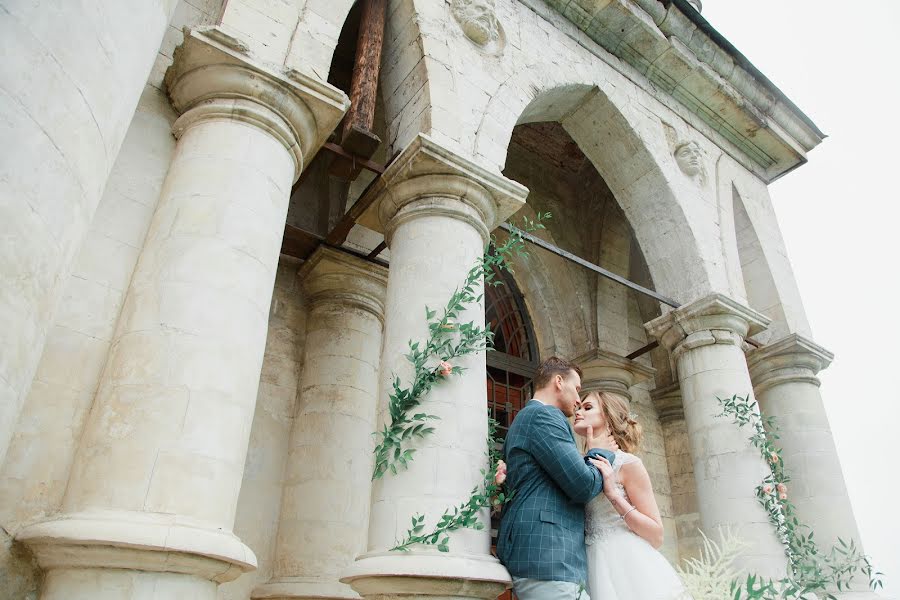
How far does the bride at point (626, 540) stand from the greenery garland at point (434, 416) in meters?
0.53

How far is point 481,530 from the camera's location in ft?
10.6

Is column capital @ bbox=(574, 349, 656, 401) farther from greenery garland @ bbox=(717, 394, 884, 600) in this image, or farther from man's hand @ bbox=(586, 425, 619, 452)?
man's hand @ bbox=(586, 425, 619, 452)

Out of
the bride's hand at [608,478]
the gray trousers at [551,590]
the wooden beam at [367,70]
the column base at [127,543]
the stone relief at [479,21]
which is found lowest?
the gray trousers at [551,590]

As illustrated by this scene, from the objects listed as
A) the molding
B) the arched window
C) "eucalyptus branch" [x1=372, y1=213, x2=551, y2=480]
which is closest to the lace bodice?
"eucalyptus branch" [x1=372, y1=213, x2=551, y2=480]

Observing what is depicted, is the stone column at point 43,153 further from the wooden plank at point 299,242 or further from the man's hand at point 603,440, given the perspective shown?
the wooden plank at point 299,242

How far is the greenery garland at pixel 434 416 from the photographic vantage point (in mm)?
3084

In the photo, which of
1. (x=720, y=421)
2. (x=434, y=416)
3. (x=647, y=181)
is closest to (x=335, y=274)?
(x=434, y=416)

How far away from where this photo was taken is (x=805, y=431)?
6598 mm

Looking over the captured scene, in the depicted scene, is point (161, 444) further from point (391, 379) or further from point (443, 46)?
point (443, 46)

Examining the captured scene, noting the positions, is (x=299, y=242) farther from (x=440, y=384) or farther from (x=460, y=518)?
(x=460, y=518)

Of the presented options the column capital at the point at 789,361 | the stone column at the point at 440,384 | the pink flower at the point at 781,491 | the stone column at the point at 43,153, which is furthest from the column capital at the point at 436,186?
the column capital at the point at 789,361

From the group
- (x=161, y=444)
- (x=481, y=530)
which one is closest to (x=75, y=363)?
(x=161, y=444)

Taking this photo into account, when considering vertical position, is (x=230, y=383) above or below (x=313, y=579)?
above

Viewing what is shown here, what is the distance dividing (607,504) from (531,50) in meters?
4.47
